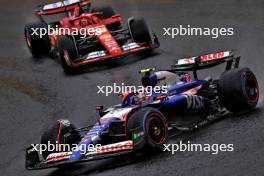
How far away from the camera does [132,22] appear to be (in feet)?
55.4

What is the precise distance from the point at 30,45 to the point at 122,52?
9.76 ft

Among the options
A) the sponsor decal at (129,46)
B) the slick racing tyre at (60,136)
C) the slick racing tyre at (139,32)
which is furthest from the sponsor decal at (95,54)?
the slick racing tyre at (60,136)

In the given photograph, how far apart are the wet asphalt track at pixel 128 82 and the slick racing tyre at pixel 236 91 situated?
28cm

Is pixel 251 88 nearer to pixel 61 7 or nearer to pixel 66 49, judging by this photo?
pixel 66 49

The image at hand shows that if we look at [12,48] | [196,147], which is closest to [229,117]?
[196,147]

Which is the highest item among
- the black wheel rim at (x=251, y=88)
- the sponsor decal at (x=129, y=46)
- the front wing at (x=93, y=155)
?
the sponsor decal at (x=129, y=46)

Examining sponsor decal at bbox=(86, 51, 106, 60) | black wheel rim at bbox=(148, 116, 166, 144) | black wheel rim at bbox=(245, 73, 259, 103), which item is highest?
sponsor decal at bbox=(86, 51, 106, 60)

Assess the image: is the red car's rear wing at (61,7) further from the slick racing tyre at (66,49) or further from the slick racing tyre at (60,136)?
the slick racing tyre at (60,136)

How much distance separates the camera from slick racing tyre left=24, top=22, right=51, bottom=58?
17828mm

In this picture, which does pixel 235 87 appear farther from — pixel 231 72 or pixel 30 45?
pixel 30 45

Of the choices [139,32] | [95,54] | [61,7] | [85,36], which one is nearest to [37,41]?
[61,7]

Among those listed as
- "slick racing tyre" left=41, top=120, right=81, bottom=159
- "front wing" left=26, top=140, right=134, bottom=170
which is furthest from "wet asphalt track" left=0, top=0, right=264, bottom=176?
"slick racing tyre" left=41, top=120, right=81, bottom=159

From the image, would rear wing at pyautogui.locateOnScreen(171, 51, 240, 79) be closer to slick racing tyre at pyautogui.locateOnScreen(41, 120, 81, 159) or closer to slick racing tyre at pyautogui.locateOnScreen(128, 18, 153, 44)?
slick racing tyre at pyautogui.locateOnScreen(41, 120, 81, 159)

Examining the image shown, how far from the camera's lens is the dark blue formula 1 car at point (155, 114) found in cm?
989
